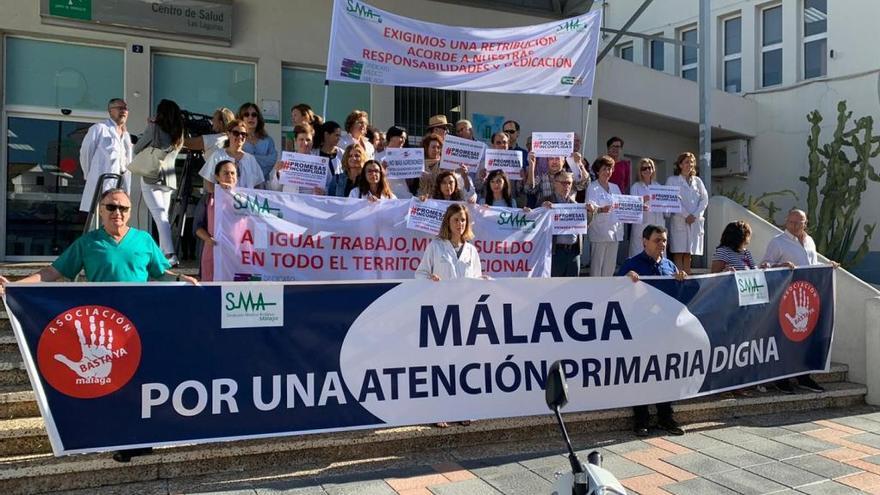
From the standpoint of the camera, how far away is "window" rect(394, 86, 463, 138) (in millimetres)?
10859

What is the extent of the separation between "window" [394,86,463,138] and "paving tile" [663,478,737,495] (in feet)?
24.5

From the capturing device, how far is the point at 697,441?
560cm

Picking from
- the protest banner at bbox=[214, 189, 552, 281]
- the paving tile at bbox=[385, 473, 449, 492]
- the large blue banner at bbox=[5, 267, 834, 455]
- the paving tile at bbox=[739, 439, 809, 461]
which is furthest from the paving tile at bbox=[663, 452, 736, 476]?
the protest banner at bbox=[214, 189, 552, 281]

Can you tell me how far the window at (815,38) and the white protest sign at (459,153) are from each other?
445 inches

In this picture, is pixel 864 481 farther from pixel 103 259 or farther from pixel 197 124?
pixel 197 124

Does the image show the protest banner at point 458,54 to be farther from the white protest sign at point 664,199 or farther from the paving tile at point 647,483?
the paving tile at point 647,483

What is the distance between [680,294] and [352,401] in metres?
2.94

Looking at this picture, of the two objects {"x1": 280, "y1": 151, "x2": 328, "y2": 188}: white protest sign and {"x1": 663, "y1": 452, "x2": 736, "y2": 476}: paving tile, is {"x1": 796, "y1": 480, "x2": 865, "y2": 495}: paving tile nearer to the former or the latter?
{"x1": 663, "y1": 452, "x2": 736, "y2": 476}: paving tile

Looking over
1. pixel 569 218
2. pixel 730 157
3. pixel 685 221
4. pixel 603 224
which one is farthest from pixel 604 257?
pixel 730 157

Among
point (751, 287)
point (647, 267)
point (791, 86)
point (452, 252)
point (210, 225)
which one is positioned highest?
point (791, 86)

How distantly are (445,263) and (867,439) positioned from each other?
386cm

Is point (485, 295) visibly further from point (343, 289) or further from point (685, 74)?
point (685, 74)

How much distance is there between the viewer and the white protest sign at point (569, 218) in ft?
23.0

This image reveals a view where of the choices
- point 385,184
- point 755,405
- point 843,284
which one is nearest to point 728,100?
point 843,284
